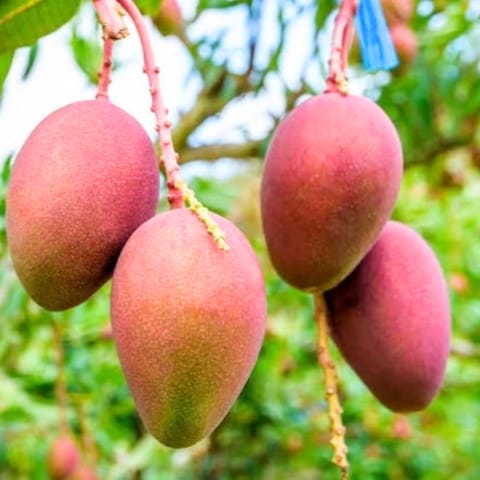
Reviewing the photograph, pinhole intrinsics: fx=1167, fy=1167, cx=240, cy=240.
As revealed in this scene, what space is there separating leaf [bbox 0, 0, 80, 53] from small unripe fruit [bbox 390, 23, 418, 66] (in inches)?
22.4

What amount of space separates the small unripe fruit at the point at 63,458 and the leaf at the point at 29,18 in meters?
0.67

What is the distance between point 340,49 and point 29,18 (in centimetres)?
19

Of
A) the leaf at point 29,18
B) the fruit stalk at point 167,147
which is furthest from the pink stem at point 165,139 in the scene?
the leaf at point 29,18

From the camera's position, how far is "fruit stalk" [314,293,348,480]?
Result: 675mm

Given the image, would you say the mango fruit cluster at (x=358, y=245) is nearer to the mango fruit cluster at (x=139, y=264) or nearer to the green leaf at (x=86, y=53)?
the mango fruit cluster at (x=139, y=264)

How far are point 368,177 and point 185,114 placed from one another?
2.66 feet

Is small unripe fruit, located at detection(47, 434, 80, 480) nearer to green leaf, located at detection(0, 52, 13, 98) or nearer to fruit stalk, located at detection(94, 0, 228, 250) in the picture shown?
green leaf, located at detection(0, 52, 13, 98)

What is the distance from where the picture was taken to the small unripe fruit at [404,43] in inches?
48.9

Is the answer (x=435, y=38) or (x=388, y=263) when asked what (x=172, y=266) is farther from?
(x=435, y=38)

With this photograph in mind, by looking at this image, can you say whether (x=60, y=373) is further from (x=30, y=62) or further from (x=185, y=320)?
(x=185, y=320)

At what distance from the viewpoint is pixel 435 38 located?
154 centimetres

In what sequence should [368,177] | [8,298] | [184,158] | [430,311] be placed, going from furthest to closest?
[184,158] → [8,298] → [430,311] → [368,177]

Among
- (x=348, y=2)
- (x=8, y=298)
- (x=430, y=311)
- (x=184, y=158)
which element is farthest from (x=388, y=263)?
(x=184, y=158)

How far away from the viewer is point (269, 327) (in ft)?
5.16
